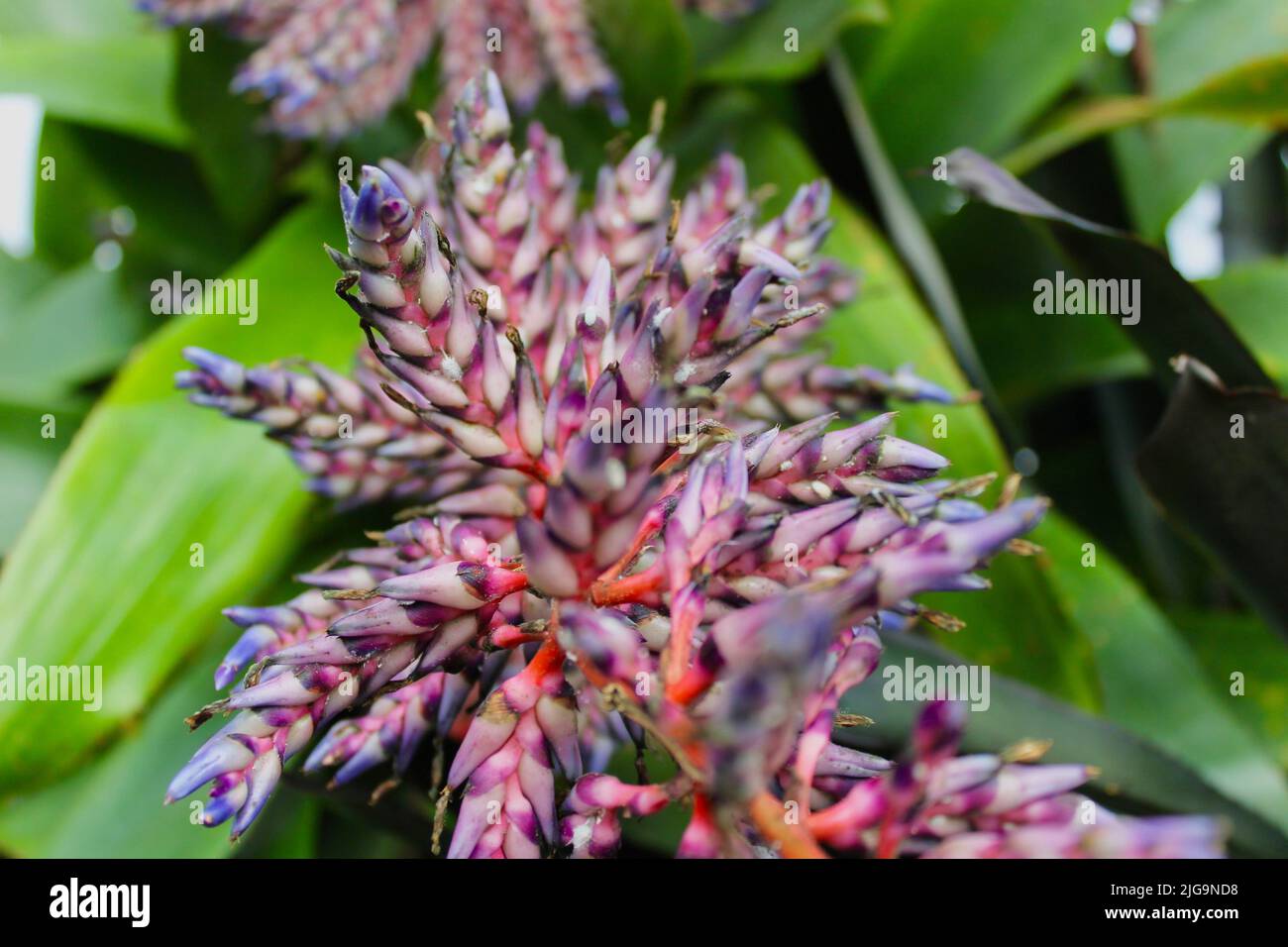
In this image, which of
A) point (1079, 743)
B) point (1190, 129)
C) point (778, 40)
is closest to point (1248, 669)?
point (1079, 743)

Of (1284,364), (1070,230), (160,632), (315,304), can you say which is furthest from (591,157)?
(1284,364)

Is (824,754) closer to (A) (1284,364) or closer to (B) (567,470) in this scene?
(B) (567,470)

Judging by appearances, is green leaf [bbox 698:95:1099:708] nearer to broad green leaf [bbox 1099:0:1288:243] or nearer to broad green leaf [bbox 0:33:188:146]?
broad green leaf [bbox 1099:0:1288:243]

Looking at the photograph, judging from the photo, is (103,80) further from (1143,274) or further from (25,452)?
(1143,274)

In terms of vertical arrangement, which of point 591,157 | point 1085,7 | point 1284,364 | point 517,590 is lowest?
point 517,590

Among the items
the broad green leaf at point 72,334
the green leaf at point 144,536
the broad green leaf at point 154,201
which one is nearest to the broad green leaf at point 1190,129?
the green leaf at point 144,536

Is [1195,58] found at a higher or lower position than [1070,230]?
higher

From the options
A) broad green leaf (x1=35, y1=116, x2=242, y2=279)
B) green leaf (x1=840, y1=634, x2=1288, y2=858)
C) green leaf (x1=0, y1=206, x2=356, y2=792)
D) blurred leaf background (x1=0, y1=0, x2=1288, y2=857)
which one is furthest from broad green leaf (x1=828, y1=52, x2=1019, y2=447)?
broad green leaf (x1=35, y1=116, x2=242, y2=279)
